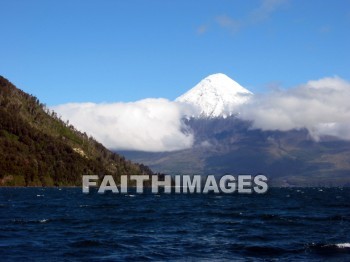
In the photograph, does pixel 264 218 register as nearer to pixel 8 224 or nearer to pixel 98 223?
pixel 98 223

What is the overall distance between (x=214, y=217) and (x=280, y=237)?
33.8 meters

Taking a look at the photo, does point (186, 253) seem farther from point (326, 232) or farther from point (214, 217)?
point (214, 217)

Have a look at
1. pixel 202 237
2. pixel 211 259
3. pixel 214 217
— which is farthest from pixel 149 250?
pixel 214 217

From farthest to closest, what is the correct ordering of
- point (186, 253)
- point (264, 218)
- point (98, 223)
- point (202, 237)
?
point (264, 218)
point (98, 223)
point (202, 237)
point (186, 253)

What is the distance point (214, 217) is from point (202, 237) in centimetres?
3498

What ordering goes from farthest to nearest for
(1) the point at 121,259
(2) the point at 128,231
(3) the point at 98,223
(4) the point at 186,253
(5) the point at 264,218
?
(5) the point at 264,218, (3) the point at 98,223, (2) the point at 128,231, (4) the point at 186,253, (1) the point at 121,259

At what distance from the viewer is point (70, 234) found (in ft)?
229

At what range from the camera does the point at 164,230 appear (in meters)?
77.8

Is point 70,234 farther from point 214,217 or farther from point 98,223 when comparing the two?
point 214,217

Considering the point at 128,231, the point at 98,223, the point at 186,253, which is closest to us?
the point at 186,253

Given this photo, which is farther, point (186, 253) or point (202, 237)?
point (202, 237)

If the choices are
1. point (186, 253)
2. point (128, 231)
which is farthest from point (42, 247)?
point (128, 231)

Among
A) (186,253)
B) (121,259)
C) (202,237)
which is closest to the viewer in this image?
(121,259)

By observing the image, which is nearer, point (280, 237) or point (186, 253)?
point (186, 253)
